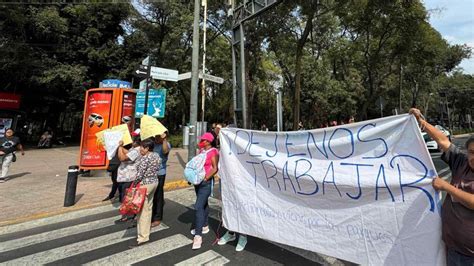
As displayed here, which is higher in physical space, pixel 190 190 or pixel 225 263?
pixel 190 190

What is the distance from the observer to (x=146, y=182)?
474 cm

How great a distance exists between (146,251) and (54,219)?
3122 mm

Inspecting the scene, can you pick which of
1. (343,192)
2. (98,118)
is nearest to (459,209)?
(343,192)

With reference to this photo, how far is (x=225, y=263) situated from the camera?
161 inches

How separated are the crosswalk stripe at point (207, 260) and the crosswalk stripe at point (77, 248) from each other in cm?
146

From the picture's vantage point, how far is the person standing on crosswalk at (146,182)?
4754 millimetres

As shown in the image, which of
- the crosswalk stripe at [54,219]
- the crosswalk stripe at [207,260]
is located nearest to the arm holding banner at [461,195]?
the crosswalk stripe at [207,260]

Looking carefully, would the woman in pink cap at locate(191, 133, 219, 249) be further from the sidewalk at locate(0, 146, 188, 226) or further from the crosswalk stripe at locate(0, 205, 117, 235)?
the sidewalk at locate(0, 146, 188, 226)

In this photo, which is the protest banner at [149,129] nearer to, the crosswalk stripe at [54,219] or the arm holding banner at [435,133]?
the crosswalk stripe at [54,219]

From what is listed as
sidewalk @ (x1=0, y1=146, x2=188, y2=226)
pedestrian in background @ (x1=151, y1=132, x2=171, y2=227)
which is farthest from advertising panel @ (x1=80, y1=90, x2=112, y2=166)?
pedestrian in background @ (x1=151, y1=132, x2=171, y2=227)

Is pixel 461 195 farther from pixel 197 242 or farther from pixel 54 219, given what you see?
pixel 54 219

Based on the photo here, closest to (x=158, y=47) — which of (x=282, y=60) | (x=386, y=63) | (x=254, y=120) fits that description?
(x=282, y=60)

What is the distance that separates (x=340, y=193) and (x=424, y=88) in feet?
134

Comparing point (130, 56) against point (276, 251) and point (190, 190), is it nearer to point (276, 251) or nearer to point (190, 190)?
point (190, 190)
